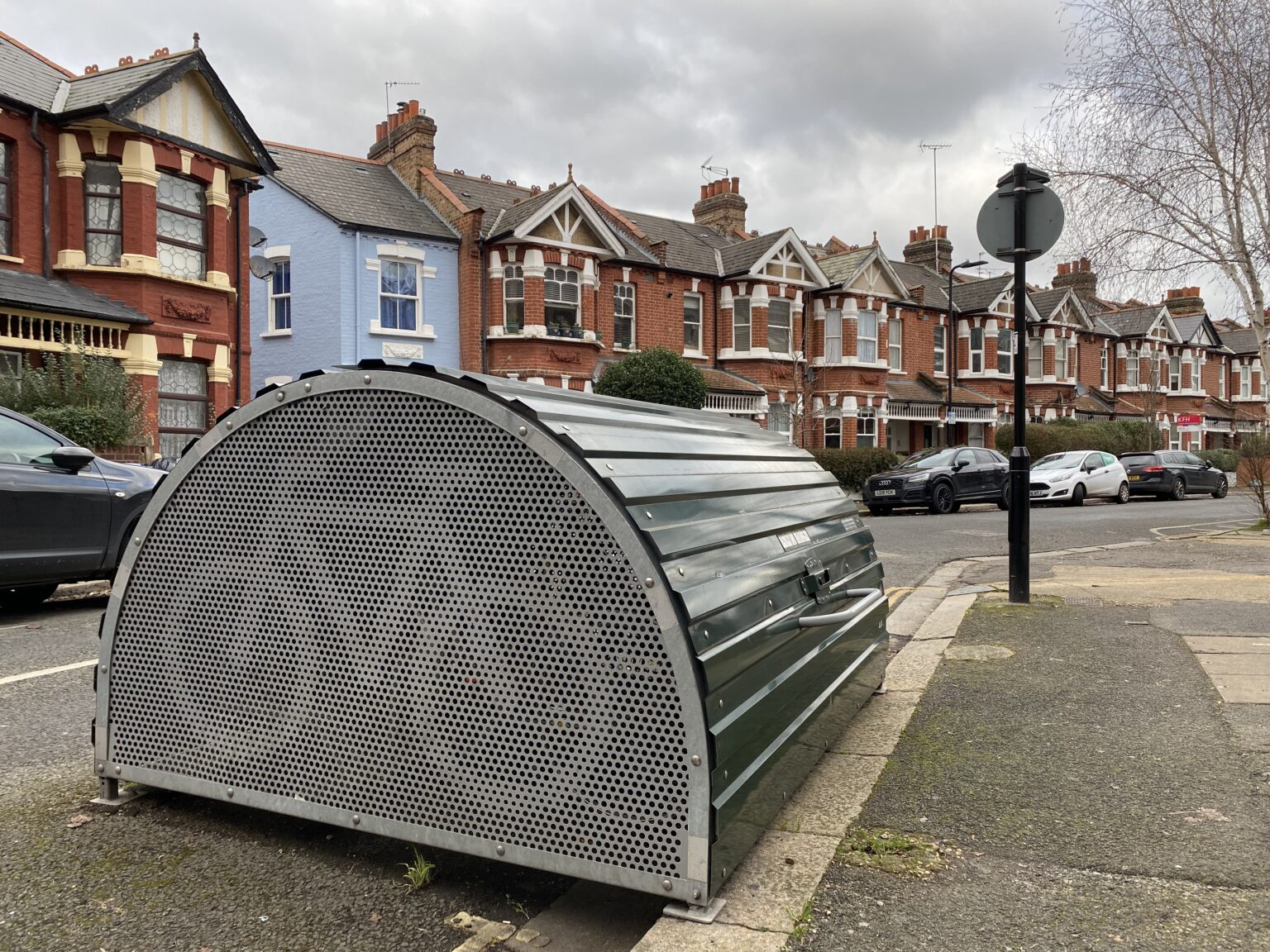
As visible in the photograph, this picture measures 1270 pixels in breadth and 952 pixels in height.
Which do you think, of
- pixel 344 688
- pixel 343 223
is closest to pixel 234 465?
pixel 344 688

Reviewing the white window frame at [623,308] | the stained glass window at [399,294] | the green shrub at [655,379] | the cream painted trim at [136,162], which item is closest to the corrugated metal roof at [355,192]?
the stained glass window at [399,294]

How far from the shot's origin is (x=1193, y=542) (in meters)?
13.4

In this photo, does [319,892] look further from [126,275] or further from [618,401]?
[126,275]

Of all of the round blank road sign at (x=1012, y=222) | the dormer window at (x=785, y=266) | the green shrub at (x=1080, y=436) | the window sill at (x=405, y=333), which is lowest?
the green shrub at (x=1080, y=436)

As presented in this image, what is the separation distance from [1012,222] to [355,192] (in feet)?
73.7

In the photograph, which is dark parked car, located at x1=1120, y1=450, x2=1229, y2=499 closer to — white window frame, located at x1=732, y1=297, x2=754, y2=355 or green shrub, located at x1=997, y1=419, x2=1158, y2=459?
green shrub, located at x1=997, y1=419, x2=1158, y2=459

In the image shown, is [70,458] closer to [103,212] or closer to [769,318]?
[103,212]

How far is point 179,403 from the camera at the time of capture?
18797 millimetres

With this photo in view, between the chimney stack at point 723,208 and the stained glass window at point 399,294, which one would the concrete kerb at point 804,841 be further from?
the chimney stack at point 723,208

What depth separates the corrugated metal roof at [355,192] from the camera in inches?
970

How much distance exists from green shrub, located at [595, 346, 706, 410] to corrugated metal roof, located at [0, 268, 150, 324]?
1167cm

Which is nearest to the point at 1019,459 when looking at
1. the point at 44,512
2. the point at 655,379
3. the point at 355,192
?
the point at 44,512

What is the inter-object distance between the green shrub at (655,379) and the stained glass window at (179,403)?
32.6 feet

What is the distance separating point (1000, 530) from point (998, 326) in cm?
2675
